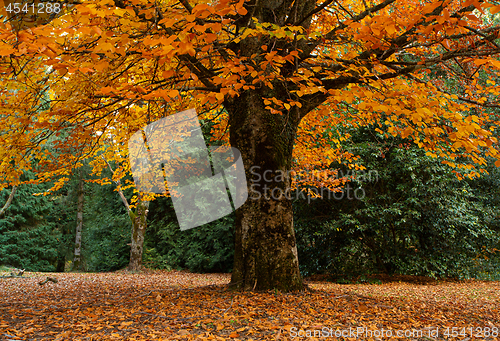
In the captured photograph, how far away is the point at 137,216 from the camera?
38.9ft

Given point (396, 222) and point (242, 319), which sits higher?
point (396, 222)

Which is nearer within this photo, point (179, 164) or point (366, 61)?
point (366, 61)

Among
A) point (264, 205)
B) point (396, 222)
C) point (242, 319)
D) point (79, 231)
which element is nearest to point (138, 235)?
point (79, 231)

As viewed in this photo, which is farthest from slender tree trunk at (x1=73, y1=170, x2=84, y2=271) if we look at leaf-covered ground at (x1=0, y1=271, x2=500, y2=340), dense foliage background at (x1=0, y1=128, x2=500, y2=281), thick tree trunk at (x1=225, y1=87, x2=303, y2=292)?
thick tree trunk at (x1=225, y1=87, x2=303, y2=292)

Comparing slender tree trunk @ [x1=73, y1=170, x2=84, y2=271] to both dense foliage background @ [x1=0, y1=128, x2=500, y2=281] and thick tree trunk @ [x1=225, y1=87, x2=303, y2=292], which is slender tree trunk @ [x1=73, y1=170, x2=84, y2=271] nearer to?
dense foliage background @ [x1=0, y1=128, x2=500, y2=281]

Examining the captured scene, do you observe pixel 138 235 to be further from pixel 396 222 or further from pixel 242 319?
pixel 242 319

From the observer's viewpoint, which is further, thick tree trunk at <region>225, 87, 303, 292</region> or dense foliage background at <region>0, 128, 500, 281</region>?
dense foliage background at <region>0, 128, 500, 281</region>

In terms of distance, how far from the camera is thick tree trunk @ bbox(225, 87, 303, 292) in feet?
12.9

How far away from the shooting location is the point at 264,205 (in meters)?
4.04

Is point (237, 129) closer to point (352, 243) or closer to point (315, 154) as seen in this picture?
point (315, 154)

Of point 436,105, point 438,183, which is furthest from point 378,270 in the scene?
point 436,105

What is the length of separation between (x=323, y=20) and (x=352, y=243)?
6090mm

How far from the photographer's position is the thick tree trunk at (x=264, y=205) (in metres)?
3.93

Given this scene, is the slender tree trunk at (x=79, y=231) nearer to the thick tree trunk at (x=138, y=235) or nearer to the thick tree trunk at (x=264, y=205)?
the thick tree trunk at (x=138, y=235)
